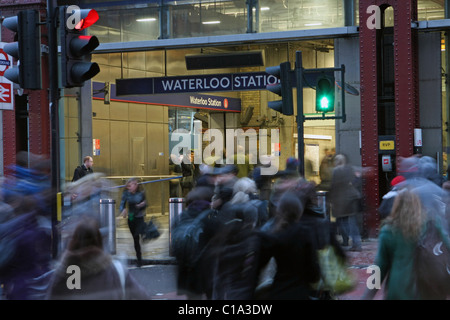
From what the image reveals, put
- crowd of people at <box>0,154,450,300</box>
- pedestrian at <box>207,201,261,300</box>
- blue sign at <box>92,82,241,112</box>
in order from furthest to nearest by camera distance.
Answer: blue sign at <box>92,82,241,112</box>
pedestrian at <box>207,201,261,300</box>
crowd of people at <box>0,154,450,300</box>

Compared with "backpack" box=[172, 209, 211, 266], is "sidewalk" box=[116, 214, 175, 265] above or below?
below

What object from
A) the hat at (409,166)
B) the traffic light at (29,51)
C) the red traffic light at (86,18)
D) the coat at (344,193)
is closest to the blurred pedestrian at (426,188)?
the hat at (409,166)

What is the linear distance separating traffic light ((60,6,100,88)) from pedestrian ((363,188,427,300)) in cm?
512

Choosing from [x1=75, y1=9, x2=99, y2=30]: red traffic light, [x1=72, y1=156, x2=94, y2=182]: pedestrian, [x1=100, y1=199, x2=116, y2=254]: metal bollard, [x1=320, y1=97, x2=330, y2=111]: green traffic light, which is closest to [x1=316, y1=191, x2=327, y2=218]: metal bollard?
[x1=100, y1=199, x2=116, y2=254]: metal bollard

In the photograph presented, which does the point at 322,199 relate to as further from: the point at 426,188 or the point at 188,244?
the point at 188,244

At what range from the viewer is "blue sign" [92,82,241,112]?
2145 cm

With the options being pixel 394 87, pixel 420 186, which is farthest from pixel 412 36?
pixel 420 186

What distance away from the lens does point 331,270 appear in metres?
6.28

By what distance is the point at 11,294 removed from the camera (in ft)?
22.3

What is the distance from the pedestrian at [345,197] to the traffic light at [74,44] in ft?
20.4

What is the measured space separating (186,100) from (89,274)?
19.0 m

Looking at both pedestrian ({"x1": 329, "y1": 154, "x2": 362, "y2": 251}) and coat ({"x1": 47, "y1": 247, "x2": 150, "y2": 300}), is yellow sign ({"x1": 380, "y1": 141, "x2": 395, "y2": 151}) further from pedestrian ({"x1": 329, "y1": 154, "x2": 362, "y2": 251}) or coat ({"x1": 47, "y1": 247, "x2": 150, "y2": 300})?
coat ({"x1": 47, "y1": 247, "x2": 150, "y2": 300})

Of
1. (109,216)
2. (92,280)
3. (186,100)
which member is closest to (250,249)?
(92,280)
